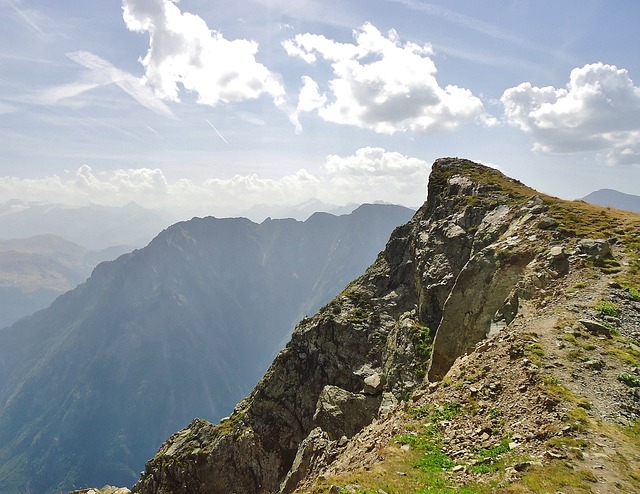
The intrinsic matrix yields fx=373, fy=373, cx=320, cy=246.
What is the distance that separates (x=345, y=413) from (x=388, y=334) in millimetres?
21058

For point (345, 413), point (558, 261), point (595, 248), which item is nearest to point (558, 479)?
point (558, 261)

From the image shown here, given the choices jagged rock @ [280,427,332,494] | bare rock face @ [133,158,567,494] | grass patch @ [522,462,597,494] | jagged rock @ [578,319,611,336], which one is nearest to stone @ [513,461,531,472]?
grass patch @ [522,462,597,494]

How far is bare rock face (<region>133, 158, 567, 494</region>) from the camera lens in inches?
1574

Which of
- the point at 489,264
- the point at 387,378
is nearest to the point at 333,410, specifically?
the point at 387,378

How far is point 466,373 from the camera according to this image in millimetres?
25281

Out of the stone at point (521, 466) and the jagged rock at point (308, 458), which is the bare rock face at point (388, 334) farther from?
the stone at point (521, 466)

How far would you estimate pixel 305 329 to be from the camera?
261 ft

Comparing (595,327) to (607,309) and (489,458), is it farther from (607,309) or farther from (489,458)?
(489,458)

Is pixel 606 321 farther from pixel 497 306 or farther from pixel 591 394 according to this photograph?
pixel 497 306

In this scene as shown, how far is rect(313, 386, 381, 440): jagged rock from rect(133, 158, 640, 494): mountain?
0.21m

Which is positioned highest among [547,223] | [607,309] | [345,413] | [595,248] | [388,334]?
[547,223]

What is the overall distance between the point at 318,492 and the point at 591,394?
50.4ft

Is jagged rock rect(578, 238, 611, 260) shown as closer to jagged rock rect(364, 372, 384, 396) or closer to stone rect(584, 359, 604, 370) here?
stone rect(584, 359, 604, 370)

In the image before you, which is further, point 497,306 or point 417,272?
point 417,272
